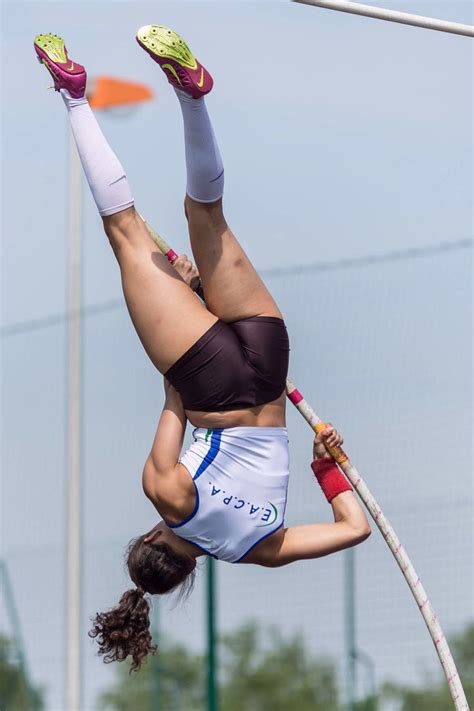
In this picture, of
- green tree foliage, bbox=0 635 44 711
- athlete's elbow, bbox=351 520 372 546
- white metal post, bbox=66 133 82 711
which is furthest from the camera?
white metal post, bbox=66 133 82 711

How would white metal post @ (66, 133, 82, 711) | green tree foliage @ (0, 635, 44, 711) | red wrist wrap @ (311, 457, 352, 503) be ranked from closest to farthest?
red wrist wrap @ (311, 457, 352, 503) < green tree foliage @ (0, 635, 44, 711) < white metal post @ (66, 133, 82, 711)

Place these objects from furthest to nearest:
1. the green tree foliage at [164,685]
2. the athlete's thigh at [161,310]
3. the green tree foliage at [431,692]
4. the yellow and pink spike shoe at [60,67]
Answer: the green tree foliage at [164,685] < the green tree foliage at [431,692] < the yellow and pink spike shoe at [60,67] < the athlete's thigh at [161,310]

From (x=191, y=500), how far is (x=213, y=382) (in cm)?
49

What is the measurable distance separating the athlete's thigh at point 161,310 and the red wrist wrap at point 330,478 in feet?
3.20

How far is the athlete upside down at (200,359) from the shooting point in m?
6.90

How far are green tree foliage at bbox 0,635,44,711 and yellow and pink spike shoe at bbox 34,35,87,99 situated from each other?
295 inches

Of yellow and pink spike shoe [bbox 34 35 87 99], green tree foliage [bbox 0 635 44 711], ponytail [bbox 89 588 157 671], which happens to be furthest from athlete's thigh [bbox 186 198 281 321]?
green tree foliage [bbox 0 635 44 711]

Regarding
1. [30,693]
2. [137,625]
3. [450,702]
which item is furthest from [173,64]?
[30,693]

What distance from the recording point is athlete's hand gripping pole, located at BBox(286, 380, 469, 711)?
24.7 ft

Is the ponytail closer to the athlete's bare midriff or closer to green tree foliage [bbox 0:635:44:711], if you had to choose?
the athlete's bare midriff

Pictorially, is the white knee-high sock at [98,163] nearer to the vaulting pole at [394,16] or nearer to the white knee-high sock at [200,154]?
the white knee-high sock at [200,154]

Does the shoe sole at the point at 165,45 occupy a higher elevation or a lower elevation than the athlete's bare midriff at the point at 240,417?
higher

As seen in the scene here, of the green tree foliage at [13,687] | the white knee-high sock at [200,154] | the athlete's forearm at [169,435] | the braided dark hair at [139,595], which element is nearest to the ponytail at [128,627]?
the braided dark hair at [139,595]

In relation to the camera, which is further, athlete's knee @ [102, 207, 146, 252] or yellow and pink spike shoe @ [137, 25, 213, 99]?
athlete's knee @ [102, 207, 146, 252]
